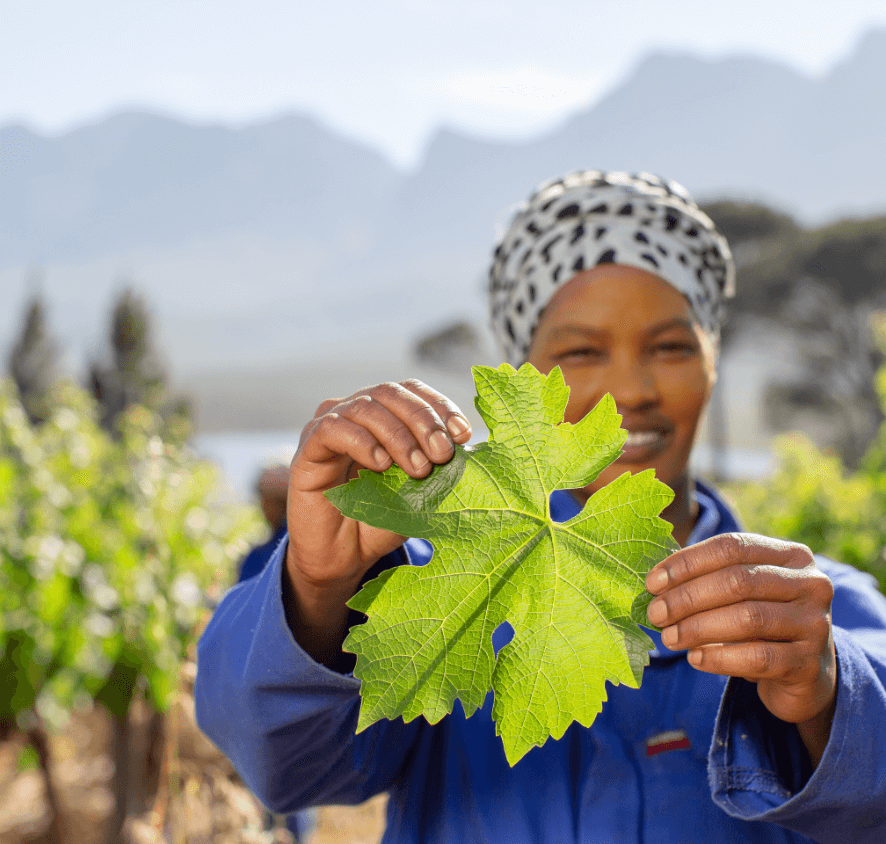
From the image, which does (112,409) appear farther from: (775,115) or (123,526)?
(775,115)

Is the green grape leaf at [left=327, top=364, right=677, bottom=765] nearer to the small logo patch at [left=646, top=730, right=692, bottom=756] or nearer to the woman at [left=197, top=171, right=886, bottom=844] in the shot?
the woman at [left=197, top=171, right=886, bottom=844]

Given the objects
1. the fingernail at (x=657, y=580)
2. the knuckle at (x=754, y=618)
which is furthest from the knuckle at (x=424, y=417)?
the knuckle at (x=754, y=618)

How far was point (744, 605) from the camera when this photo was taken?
876 millimetres

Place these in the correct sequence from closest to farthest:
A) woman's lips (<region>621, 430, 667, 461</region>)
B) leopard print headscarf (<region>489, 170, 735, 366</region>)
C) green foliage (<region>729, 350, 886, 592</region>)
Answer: woman's lips (<region>621, 430, 667, 461</region>) < leopard print headscarf (<region>489, 170, 735, 366</region>) < green foliage (<region>729, 350, 886, 592</region>)

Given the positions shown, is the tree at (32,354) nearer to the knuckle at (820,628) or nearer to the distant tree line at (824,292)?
the distant tree line at (824,292)

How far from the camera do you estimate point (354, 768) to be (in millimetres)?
1331

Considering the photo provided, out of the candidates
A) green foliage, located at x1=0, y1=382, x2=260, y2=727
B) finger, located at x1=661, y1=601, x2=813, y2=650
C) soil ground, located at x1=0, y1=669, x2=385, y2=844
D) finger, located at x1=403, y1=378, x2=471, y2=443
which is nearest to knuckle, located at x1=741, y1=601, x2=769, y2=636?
finger, located at x1=661, y1=601, x2=813, y2=650

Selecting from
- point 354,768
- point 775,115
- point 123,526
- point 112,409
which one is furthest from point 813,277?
point 775,115

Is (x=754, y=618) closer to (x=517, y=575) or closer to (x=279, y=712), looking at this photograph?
(x=517, y=575)

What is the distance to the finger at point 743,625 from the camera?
2.86 feet

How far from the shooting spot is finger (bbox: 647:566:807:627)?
0.87 meters

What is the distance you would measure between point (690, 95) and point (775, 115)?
12.3m

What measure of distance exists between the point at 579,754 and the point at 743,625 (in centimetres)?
60

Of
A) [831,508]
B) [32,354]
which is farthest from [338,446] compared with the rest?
[32,354]
